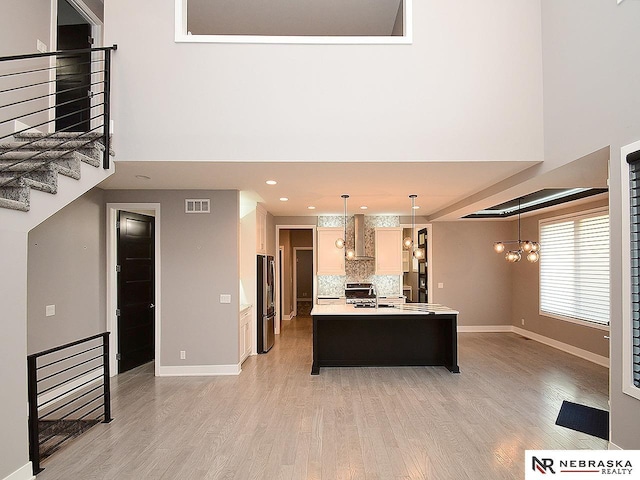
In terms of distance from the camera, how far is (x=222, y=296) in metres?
6.09

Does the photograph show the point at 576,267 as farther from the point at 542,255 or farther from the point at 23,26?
the point at 23,26

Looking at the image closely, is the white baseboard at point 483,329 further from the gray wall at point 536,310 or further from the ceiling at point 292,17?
the ceiling at point 292,17

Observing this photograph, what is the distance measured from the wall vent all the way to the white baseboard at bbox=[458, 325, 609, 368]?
6.39m

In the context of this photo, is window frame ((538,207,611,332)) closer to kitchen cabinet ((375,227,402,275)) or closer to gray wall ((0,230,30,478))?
kitchen cabinet ((375,227,402,275))

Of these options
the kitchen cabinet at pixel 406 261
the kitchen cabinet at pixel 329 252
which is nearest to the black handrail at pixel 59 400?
the kitchen cabinet at pixel 329 252

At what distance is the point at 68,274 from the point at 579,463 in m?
5.62

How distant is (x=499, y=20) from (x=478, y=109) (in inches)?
37.2

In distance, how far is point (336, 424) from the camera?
4199 millimetres

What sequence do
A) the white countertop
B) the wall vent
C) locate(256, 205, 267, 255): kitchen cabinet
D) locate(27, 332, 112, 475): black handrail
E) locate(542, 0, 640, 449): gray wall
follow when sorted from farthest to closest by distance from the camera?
locate(256, 205, 267, 255): kitchen cabinet < the white countertop < the wall vent < locate(27, 332, 112, 475): black handrail < locate(542, 0, 640, 449): gray wall

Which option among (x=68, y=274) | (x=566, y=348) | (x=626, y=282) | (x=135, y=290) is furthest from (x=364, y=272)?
(x=626, y=282)

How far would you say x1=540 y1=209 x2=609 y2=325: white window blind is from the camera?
6.59m

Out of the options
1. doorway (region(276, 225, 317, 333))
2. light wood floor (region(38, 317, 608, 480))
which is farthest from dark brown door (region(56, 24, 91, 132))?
doorway (region(276, 225, 317, 333))

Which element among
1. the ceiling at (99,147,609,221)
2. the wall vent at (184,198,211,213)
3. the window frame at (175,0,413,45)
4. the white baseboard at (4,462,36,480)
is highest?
the window frame at (175,0,413,45)

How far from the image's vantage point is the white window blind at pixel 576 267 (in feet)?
21.6
